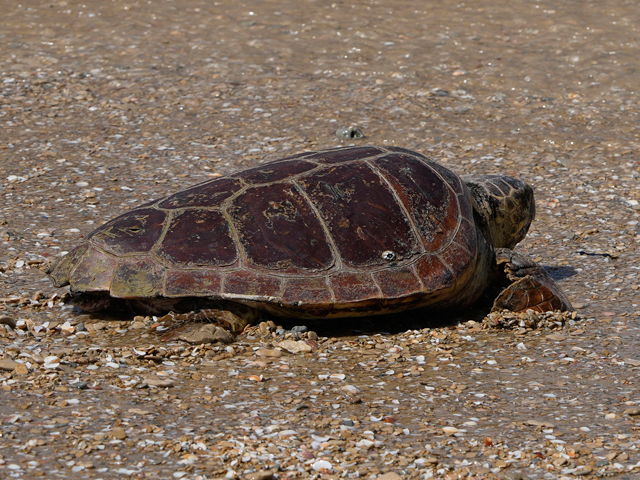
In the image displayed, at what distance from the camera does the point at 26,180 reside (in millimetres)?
7012

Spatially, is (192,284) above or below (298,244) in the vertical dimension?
below

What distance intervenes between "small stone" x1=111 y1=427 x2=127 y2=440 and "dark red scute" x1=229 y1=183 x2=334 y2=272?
4.61 ft

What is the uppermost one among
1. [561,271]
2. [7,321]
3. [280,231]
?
[280,231]

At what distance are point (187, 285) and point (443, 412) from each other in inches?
61.7

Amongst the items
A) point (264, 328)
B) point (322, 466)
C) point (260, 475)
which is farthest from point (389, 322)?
point (260, 475)

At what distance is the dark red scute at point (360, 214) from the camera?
4.59 m

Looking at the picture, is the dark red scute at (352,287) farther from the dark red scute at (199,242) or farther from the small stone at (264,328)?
the dark red scute at (199,242)

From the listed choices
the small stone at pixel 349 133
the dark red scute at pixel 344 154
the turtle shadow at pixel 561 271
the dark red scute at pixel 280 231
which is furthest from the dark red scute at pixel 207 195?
the small stone at pixel 349 133

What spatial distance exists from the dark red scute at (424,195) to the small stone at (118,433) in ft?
7.33

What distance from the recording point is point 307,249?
449 centimetres

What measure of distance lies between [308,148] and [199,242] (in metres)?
3.79

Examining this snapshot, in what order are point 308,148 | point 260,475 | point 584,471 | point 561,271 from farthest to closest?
point 308,148 → point 561,271 → point 584,471 → point 260,475

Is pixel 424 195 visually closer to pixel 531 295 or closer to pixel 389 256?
pixel 389 256

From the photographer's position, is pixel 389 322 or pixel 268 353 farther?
pixel 389 322
